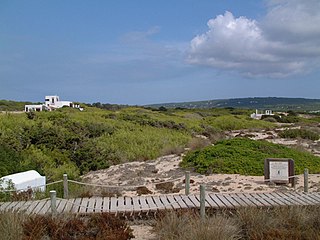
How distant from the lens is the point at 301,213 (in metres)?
6.68

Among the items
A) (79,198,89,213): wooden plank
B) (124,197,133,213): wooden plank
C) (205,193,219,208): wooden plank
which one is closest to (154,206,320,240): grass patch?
(205,193,219,208): wooden plank

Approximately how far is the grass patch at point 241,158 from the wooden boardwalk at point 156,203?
4.61 m

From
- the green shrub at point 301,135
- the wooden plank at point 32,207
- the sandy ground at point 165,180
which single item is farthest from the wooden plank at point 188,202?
the green shrub at point 301,135

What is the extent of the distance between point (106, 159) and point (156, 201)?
8.87 meters

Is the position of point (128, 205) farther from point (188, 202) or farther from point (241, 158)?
point (241, 158)

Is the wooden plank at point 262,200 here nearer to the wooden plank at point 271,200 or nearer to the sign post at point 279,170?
the wooden plank at point 271,200

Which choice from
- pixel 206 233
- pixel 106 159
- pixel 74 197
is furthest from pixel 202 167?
pixel 206 233

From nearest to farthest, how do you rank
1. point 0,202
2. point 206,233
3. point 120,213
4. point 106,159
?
point 206,233
point 120,213
point 0,202
point 106,159

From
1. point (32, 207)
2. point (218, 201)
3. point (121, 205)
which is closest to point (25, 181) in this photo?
point (32, 207)

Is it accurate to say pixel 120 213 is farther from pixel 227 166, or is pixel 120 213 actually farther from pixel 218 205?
pixel 227 166

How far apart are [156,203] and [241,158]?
6.98m

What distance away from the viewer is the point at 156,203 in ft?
27.2

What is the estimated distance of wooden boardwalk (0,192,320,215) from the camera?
307 inches

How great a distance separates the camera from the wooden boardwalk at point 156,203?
7787 millimetres
